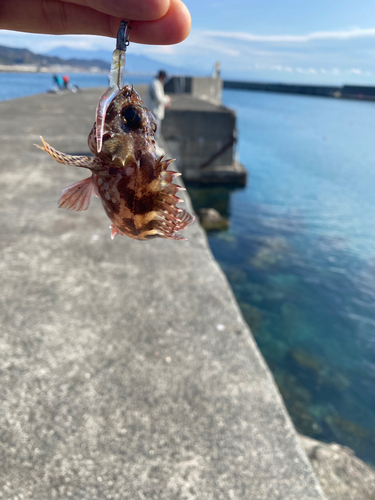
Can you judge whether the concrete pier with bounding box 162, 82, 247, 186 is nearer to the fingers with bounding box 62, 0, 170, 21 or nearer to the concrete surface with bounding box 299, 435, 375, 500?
the concrete surface with bounding box 299, 435, 375, 500

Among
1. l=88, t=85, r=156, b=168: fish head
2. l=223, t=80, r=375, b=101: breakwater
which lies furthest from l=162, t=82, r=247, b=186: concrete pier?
l=223, t=80, r=375, b=101: breakwater

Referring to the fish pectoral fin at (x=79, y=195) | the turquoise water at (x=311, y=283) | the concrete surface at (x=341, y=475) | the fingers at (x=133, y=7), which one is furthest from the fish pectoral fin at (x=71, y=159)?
the turquoise water at (x=311, y=283)

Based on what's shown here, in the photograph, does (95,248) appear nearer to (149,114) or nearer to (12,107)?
(149,114)

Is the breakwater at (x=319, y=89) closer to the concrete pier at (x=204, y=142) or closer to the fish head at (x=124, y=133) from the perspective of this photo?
the concrete pier at (x=204, y=142)

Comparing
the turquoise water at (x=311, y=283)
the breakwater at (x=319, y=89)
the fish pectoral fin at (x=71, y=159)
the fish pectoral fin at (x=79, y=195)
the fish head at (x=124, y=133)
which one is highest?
the breakwater at (x=319, y=89)

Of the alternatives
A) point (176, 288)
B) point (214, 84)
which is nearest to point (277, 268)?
point (176, 288)

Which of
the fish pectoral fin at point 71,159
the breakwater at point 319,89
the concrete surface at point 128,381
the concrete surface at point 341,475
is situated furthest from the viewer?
the breakwater at point 319,89

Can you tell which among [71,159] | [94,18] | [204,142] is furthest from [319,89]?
[71,159]
